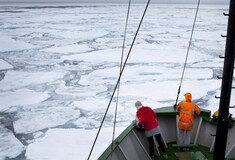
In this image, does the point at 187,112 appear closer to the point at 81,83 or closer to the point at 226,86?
the point at 226,86

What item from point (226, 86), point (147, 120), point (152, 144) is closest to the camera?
point (226, 86)

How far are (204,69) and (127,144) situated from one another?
7867 millimetres

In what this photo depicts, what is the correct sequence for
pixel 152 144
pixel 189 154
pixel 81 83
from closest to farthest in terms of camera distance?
pixel 189 154, pixel 152 144, pixel 81 83

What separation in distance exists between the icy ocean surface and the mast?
2.90 m

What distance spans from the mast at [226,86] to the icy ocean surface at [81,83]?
9.51 ft

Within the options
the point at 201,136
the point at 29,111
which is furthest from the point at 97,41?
the point at 201,136

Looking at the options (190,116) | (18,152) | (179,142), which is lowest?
(18,152)

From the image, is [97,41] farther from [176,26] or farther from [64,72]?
[176,26]

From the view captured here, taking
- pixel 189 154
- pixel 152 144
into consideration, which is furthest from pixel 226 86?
pixel 152 144

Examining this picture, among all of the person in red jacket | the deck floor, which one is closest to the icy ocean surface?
the deck floor

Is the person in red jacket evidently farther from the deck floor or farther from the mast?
the mast

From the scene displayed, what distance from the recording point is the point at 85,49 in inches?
544

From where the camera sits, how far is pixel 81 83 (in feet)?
28.7

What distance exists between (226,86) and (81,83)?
23.1 ft
